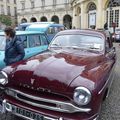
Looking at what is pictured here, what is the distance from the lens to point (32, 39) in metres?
8.15

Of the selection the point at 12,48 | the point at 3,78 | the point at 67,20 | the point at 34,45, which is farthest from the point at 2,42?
the point at 67,20

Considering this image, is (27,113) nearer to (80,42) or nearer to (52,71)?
(52,71)

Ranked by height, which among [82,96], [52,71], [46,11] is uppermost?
[46,11]

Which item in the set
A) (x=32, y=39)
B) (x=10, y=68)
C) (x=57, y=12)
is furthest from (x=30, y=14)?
(x=10, y=68)

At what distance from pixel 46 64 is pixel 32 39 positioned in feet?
13.3

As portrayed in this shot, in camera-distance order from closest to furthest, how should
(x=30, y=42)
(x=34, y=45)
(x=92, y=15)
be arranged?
(x=30, y=42) < (x=34, y=45) < (x=92, y=15)

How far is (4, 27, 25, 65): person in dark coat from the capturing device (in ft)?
18.4

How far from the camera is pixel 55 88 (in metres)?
3.66

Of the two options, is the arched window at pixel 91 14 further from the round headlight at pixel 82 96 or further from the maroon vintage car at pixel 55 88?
the round headlight at pixel 82 96

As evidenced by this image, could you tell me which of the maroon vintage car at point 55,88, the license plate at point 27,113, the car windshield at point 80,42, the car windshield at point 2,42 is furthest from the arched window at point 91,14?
the license plate at point 27,113

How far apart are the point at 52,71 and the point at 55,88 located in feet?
1.24

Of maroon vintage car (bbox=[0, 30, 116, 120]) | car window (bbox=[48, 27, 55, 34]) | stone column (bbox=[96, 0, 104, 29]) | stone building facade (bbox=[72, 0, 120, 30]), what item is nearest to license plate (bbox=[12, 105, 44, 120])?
maroon vintage car (bbox=[0, 30, 116, 120])

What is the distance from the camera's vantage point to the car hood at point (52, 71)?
3.72m

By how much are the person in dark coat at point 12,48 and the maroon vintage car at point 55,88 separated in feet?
3.90
